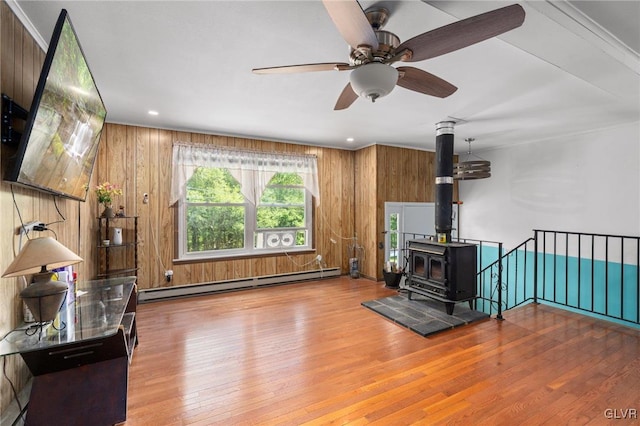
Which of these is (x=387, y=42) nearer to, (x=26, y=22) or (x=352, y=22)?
(x=352, y=22)

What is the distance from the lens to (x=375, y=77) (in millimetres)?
1572

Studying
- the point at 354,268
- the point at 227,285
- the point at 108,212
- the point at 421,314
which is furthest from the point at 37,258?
the point at 354,268

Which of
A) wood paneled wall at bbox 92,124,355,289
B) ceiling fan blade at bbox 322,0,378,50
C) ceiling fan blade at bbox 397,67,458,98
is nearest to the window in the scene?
wood paneled wall at bbox 92,124,355,289

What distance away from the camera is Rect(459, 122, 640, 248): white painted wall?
415cm

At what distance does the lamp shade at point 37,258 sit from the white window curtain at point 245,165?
2695 millimetres

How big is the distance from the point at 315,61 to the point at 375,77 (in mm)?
988

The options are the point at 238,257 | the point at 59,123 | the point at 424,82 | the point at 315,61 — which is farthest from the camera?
the point at 238,257

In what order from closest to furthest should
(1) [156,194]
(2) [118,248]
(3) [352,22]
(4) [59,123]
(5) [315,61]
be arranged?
(3) [352,22] < (4) [59,123] < (5) [315,61] < (2) [118,248] < (1) [156,194]

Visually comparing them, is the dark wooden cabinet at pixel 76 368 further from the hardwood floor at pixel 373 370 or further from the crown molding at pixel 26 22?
the crown molding at pixel 26 22

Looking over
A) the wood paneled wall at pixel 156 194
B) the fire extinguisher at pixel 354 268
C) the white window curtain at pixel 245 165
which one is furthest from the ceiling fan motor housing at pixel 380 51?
the fire extinguisher at pixel 354 268

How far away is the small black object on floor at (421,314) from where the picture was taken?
3170 millimetres

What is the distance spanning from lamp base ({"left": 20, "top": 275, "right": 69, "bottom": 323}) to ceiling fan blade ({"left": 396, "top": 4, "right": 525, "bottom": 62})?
2335 mm

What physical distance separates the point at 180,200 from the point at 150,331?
195cm

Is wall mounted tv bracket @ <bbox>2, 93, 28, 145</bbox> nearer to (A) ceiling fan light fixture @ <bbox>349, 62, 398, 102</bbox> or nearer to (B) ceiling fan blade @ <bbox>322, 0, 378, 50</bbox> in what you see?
(B) ceiling fan blade @ <bbox>322, 0, 378, 50</bbox>
